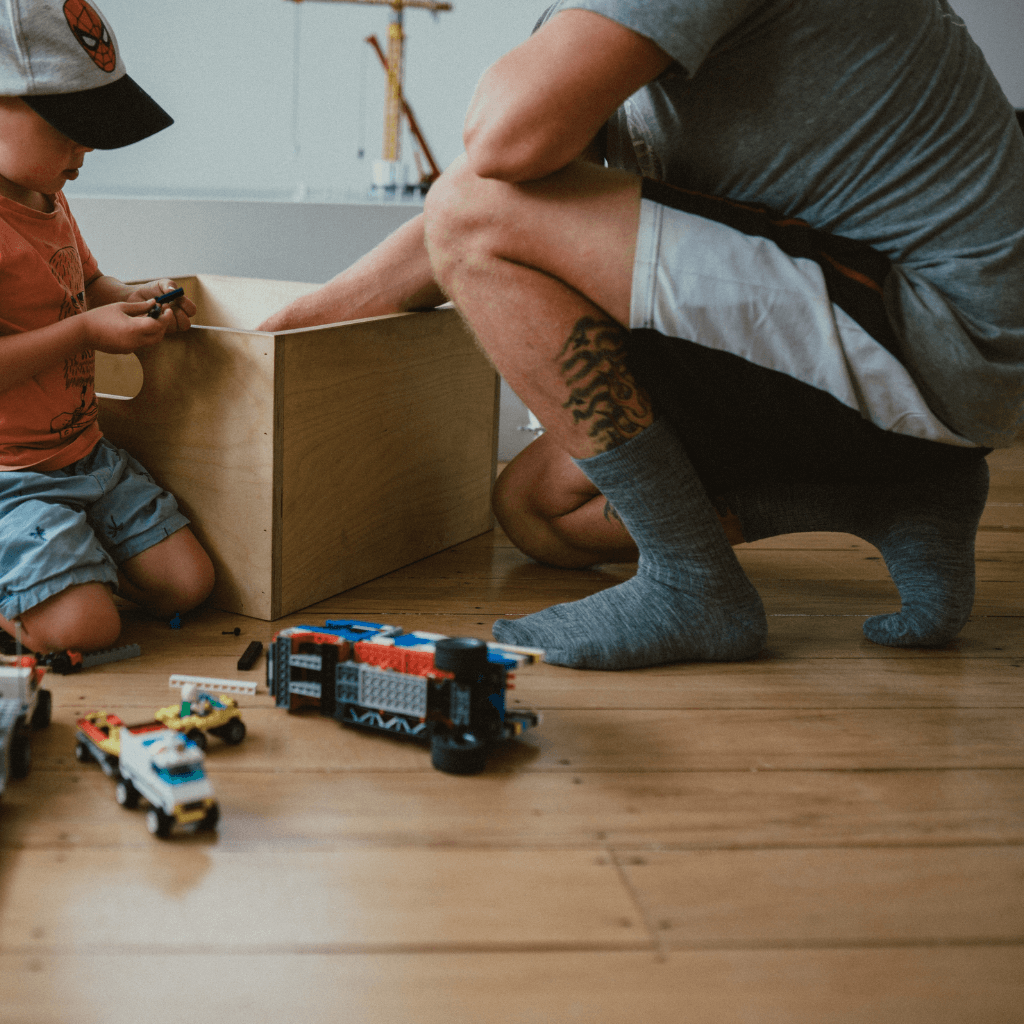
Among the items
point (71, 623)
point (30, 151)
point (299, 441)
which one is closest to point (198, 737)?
point (71, 623)

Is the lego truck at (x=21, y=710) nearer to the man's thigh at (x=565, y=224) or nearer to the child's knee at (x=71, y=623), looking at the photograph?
the child's knee at (x=71, y=623)

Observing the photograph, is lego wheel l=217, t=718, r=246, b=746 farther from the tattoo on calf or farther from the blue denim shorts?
the tattoo on calf

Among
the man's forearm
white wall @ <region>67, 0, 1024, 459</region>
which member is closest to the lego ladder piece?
the man's forearm

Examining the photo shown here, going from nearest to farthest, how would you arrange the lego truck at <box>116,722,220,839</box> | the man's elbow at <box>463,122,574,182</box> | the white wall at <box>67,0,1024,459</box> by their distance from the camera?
the lego truck at <box>116,722,220,839</box>
the man's elbow at <box>463,122,574,182</box>
the white wall at <box>67,0,1024,459</box>

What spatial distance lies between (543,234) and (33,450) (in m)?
0.55

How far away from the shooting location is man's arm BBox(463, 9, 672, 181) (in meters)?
0.82

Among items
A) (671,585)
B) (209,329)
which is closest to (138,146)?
(209,329)

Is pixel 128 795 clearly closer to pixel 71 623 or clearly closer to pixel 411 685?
pixel 411 685

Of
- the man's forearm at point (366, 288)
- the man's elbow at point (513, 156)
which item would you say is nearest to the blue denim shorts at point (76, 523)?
the man's forearm at point (366, 288)

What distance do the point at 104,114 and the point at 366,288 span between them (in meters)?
0.32

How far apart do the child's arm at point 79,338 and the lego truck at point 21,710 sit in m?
0.32

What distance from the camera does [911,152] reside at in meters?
0.89

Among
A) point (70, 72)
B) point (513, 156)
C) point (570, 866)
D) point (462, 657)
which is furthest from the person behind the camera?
point (70, 72)

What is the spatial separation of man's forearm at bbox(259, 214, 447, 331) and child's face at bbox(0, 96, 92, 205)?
27 cm
